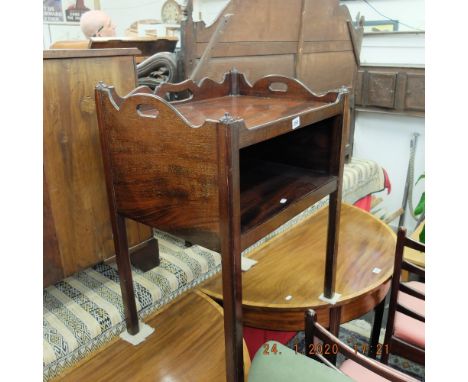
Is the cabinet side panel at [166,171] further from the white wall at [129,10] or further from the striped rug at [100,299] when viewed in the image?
the white wall at [129,10]

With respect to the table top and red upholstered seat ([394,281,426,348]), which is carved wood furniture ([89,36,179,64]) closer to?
the table top

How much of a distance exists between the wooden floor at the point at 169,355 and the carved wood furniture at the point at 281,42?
3.02ft

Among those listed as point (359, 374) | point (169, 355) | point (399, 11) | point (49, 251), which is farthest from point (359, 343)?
point (399, 11)

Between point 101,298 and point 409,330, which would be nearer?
point 101,298

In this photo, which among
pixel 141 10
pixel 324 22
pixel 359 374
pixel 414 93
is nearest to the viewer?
pixel 359 374

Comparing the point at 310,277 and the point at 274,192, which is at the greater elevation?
the point at 274,192

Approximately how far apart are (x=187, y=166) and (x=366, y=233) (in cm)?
142

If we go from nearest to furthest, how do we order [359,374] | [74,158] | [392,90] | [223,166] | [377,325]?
[223,166] → [74,158] → [359,374] → [377,325] → [392,90]

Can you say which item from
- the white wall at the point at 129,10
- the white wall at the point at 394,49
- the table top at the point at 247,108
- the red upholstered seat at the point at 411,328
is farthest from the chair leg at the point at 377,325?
the white wall at the point at 129,10

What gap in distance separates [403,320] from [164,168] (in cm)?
125

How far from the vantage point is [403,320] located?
1.63 meters

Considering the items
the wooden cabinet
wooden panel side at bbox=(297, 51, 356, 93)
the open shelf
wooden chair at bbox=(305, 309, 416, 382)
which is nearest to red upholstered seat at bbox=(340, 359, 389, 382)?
wooden chair at bbox=(305, 309, 416, 382)

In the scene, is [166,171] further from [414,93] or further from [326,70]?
[414,93]

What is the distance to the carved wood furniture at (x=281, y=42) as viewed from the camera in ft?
5.71
